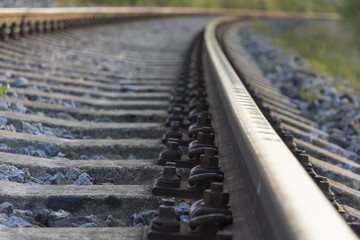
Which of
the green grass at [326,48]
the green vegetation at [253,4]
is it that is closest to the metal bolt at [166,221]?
the green grass at [326,48]

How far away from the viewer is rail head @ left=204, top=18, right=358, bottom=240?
1286 mm

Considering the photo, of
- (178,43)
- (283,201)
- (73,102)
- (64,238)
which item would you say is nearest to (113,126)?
(73,102)

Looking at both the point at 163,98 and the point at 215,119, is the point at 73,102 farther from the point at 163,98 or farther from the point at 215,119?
the point at 215,119

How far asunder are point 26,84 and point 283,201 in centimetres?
409

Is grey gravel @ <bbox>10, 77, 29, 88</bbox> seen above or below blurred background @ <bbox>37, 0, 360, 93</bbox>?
above

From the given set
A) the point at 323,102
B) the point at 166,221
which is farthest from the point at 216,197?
the point at 323,102

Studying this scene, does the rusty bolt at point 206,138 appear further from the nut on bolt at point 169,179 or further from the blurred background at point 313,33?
the blurred background at point 313,33

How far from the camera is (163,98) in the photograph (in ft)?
17.7

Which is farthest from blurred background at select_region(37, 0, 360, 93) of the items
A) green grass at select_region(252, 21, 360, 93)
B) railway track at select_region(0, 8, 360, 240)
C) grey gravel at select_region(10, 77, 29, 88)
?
grey gravel at select_region(10, 77, 29, 88)

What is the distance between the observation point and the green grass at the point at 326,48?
41.2ft

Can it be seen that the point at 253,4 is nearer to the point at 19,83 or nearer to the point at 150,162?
the point at 19,83

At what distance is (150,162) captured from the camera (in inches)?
119

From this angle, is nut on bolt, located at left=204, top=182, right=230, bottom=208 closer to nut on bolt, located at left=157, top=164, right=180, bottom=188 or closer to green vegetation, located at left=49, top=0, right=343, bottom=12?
nut on bolt, located at left=157, top=164, right=180, bottom=188

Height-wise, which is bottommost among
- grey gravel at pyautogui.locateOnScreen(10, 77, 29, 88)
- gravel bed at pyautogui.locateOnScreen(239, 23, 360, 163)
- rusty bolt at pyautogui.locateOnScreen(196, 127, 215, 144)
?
gravel bed at pyautogui.locateOnScreen(239, 23, 360, 163)
